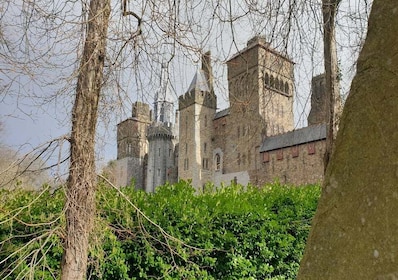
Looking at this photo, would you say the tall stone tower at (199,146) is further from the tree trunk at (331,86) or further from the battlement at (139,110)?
the battlement at (139,110)

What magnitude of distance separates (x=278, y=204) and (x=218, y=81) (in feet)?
9.63

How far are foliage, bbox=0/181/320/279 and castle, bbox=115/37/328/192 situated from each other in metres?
0.83

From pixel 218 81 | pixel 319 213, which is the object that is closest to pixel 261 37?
pixel 218 81

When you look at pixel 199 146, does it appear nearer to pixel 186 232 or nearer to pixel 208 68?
pixel 186 232

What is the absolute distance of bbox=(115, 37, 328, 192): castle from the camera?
3.63 metres

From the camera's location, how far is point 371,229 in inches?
45.7

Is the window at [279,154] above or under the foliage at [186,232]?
above

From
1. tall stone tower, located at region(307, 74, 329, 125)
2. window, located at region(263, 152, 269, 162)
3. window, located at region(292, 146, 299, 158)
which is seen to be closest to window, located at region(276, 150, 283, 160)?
window, located at region(292, 146, 299, 158)

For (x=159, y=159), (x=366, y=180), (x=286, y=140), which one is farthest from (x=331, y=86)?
(x=159, y=159)

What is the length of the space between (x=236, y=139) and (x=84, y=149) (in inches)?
1197

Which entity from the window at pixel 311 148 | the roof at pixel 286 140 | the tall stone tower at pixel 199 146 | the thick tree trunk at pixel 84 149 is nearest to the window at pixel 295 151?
the roof at pixel 286 140

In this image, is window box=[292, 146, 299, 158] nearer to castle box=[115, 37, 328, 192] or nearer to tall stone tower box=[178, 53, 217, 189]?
castle box=[115, 37, 328, 192]

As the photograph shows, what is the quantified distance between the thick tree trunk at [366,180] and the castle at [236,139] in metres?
1.92

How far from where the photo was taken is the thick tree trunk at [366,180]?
1146 mm
